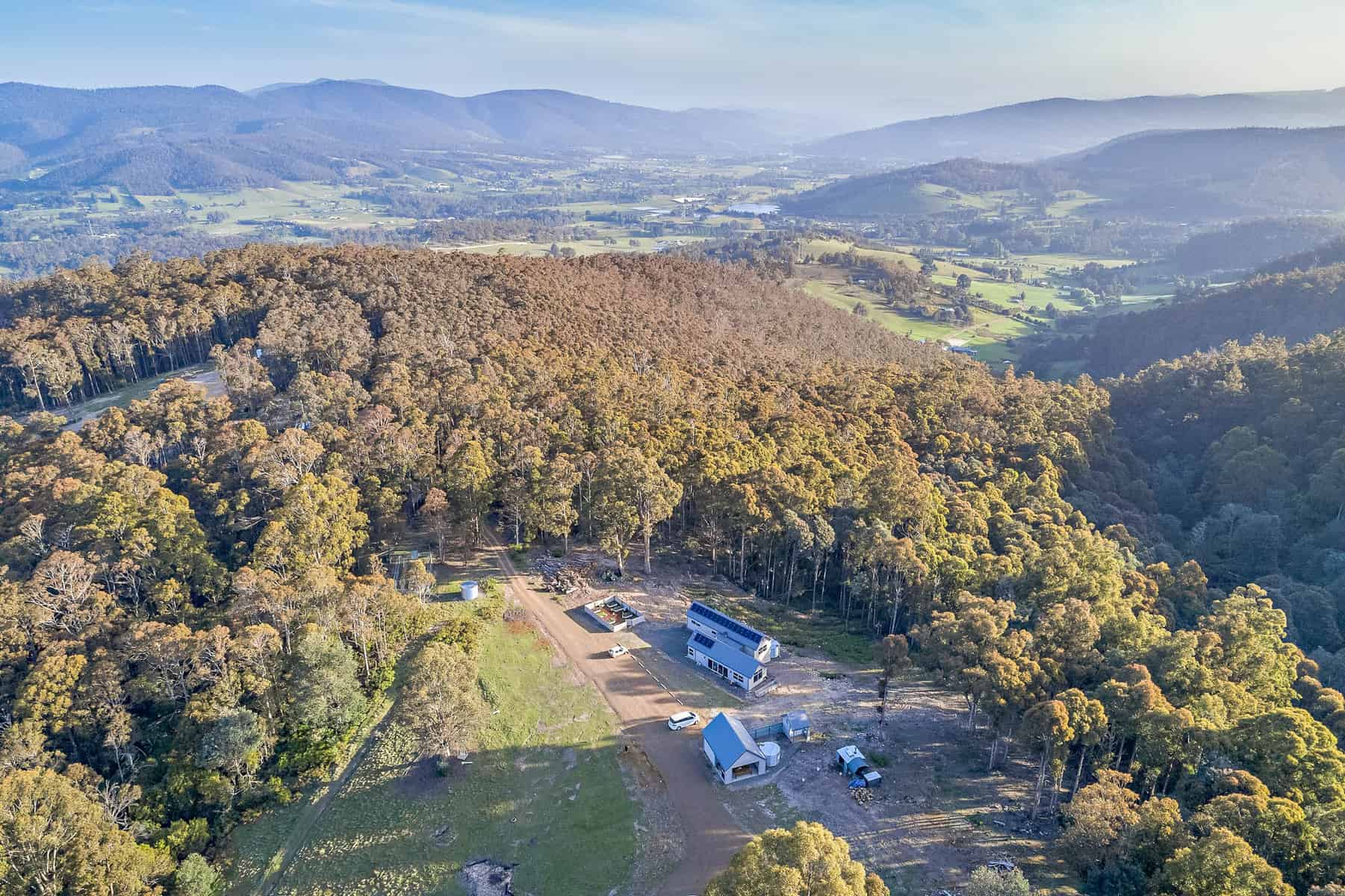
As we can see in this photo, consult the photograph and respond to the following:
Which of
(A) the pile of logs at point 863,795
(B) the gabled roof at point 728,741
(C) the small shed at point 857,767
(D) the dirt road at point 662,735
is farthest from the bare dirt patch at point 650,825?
(C) the small shed at point 857,767

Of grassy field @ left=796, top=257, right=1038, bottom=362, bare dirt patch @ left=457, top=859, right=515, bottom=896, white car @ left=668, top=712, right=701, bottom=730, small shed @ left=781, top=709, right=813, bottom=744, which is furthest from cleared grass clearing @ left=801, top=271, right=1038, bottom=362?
bare dirt patch @ left=457, top=859, right=515, bottom=896

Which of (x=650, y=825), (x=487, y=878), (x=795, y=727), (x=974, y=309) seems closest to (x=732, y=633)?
(x=795, y=727)

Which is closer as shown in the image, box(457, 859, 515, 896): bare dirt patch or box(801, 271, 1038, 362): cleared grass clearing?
box(457, 859, 515, 896): bare dirt patch

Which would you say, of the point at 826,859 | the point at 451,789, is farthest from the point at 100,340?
the point at 826,859

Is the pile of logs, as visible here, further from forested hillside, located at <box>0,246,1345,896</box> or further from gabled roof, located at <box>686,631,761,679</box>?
gabled roof, located at <box>686,631,761,679</box>

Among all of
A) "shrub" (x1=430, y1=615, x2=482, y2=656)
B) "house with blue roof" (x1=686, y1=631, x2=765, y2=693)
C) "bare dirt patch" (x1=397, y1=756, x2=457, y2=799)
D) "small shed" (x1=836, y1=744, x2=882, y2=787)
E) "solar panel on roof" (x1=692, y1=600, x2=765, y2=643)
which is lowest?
"bare dirt patch" (x1=397, y1=756, x2=457, y2=799)

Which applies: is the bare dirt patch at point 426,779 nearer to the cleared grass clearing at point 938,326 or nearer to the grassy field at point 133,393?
the grassy field at point 133,393
